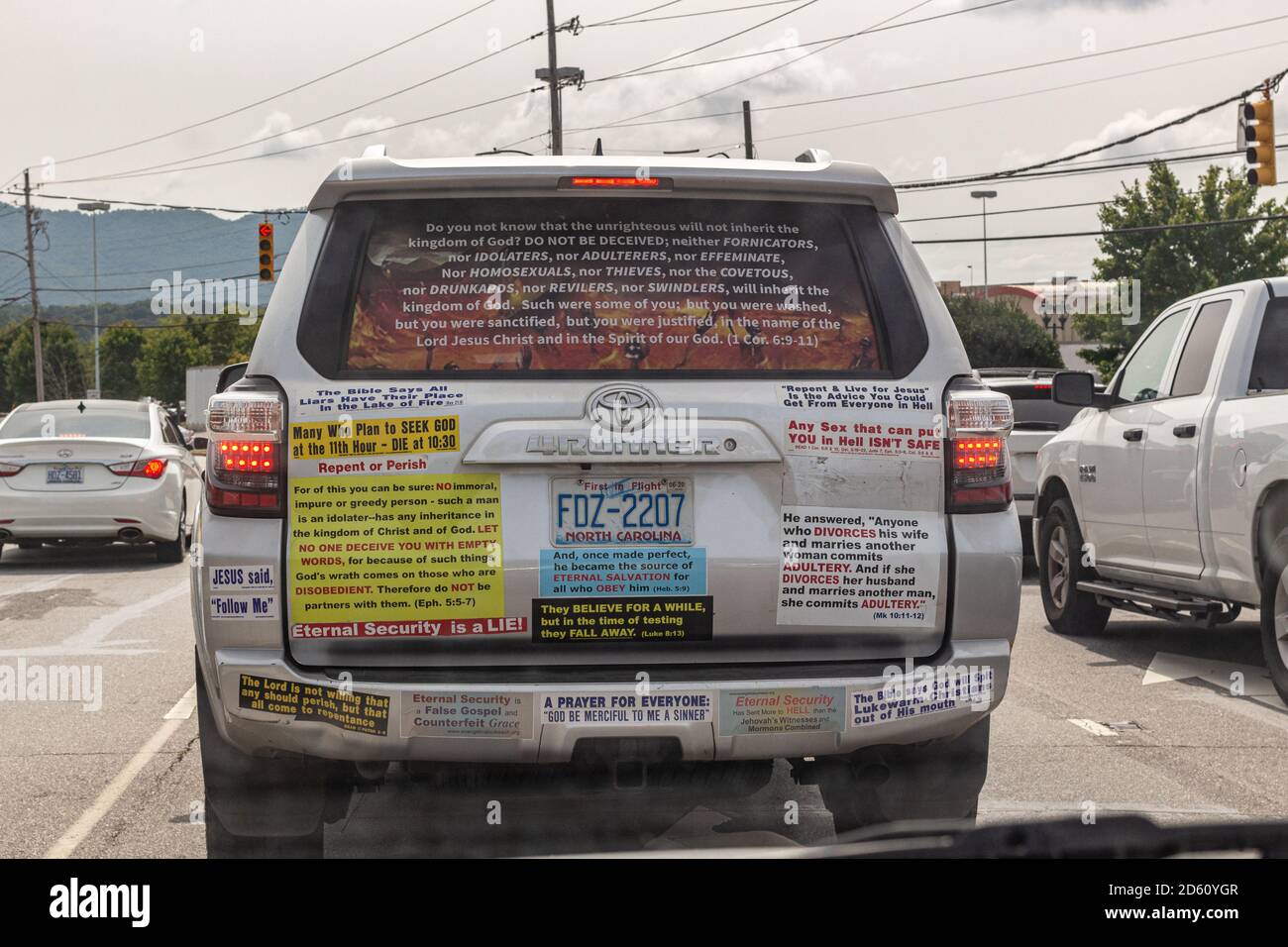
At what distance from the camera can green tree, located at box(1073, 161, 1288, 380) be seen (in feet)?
188

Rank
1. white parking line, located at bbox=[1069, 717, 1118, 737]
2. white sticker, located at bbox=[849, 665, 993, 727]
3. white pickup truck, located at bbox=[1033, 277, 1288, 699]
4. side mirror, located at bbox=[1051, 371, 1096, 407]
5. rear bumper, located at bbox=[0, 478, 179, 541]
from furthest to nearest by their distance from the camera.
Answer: rear bumper, located at bbox=[0, 478, 179, 541] → side mirror, located at bbox=[1051, 371, 1096, 407] → white pickup truck, located at bbox=[1033, 277, 1288, 699] → white parking line, located at bbox=[1069, 717, 1118, 737] → white sticker, located at bbox=[849, 665, 993, 727]

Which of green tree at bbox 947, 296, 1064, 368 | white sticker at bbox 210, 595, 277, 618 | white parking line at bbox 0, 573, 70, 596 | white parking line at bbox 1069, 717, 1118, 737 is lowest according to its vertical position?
white parking line at bbox 0, 573, 70, 596

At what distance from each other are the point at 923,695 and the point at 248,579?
1.62m

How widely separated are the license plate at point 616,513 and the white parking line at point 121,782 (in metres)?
2.06

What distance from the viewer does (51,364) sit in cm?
14750

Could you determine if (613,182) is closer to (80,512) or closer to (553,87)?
(80,512)

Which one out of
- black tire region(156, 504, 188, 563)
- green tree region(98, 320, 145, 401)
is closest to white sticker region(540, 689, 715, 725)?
black tire region(156, 504, 188, 563)

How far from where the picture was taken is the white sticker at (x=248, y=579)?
3.68 m

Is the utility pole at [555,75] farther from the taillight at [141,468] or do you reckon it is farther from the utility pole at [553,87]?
the taillight at [141,468]

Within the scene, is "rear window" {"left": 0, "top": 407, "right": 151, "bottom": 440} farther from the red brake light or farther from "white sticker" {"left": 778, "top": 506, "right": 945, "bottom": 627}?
"white sticker" {"left": 778, "top": 506, "right": 945, "bottom": 627}

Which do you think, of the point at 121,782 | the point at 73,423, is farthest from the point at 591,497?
the point at 73,423

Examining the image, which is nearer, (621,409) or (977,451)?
(621,409)

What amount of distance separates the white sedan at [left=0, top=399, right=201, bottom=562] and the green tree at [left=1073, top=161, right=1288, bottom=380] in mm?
45761

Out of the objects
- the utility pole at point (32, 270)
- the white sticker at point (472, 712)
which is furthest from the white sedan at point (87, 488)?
the utility pole at point (32, 270)
